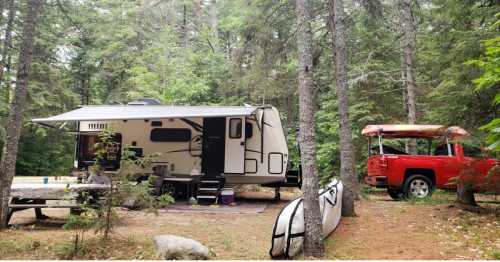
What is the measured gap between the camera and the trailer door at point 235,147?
1052 centimetres

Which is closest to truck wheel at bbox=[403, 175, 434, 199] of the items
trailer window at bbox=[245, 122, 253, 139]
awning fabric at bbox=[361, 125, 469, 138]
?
awning fabric at bbox=[361, 125, 469, 138]

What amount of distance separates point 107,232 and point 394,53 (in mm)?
13041

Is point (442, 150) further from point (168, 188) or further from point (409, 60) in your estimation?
point (168, 188)

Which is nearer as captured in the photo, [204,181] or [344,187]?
[344,187]

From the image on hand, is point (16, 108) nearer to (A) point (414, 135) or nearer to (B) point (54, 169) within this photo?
(A) point (414, 135)

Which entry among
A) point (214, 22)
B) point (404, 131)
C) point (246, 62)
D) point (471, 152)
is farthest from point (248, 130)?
point (214, 22)

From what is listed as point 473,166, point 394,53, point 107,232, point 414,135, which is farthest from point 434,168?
point 107,232

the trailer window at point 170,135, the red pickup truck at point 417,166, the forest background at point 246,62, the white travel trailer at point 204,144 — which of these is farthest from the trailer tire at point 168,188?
the red pickup truck at point 417,166

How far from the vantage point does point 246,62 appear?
525 inches

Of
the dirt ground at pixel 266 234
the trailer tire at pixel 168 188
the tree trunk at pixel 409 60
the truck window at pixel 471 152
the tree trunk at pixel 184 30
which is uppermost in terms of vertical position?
the tree trunk at pixel 184 30

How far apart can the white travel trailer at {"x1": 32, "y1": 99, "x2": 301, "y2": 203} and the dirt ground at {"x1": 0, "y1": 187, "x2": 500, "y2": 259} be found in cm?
215

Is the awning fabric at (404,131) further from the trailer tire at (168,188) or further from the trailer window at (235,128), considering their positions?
the trailer tire at (168,188)

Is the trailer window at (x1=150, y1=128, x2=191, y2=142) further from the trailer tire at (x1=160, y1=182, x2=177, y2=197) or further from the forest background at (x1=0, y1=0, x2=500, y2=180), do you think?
the forest background at (x1=0, y1=0, x2=500, y2=180)

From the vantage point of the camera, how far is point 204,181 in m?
10.4
